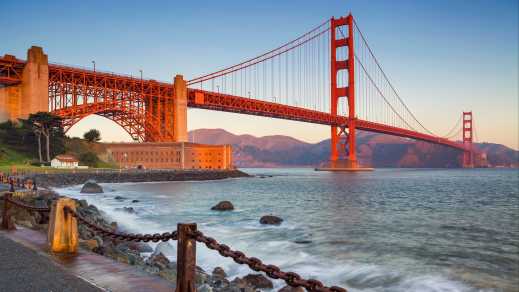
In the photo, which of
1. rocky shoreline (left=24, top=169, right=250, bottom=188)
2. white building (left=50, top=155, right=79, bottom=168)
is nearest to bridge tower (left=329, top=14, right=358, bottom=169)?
rocky shoreline (left=24, top=169, right=250, bottom=188)

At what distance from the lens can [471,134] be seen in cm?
16862

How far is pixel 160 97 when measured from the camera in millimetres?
91375

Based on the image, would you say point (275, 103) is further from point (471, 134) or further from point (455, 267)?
point (471, 134)

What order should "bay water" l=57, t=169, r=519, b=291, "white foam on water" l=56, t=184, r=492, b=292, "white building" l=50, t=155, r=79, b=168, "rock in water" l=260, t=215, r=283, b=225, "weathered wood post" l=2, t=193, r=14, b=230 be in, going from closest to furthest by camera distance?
1. "weathered wood post" l=2, t=193, r=14, b=230
2. "white foam on water" l=56, t=184, r=492, b=292
3. "bay water" l=57, t=169, r=519, b=291
4. "rock in water" l=260, t=215, r=283, b=225
5. "white building" l=50, t=155, r=79, b=168

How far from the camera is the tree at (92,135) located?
276 feet

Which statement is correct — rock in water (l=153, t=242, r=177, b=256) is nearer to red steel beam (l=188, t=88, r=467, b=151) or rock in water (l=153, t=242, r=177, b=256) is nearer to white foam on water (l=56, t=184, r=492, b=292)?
white foam on water (l=56, t=184, r=492, b=292)

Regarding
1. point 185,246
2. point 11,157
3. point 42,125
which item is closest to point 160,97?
point 42,125

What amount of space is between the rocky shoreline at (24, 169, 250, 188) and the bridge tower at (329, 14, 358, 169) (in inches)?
1110

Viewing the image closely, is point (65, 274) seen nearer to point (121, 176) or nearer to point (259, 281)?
point (259, 281)

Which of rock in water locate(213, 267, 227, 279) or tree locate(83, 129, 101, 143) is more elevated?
tree locate(83, 129, 101, 143)

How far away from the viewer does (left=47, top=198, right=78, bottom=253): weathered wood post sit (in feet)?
25.9

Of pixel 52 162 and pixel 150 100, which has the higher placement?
pixel 150 100

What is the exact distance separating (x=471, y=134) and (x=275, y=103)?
354 feet

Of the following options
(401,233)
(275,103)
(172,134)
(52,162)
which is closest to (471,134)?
(275,103)
